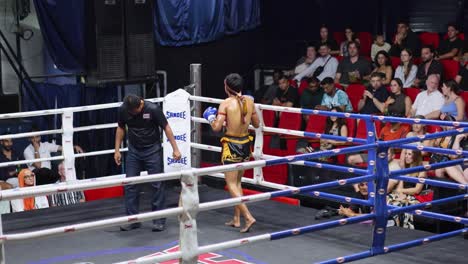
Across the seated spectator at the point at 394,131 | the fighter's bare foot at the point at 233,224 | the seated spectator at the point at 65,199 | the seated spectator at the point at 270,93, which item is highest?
the seated spectator at the point at 270,93

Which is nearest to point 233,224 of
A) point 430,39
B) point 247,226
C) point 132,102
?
point 247,226

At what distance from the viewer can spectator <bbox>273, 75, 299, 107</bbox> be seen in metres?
13.0

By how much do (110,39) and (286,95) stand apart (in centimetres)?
264

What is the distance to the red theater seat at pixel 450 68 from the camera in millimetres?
12250

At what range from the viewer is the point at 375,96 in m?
11.9

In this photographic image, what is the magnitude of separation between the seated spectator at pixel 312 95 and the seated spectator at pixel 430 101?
64.8 inches

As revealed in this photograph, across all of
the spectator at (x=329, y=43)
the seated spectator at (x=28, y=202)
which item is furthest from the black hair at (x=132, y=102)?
the spectator at (x=329, y=43)

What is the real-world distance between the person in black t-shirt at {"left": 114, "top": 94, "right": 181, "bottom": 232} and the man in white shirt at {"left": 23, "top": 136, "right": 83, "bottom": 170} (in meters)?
3.47

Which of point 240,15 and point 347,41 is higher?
point 240,15

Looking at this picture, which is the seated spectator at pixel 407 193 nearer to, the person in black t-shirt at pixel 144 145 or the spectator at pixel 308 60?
the person in black t-shirt at pixel 144 145

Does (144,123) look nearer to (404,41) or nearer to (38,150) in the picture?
(38,150)

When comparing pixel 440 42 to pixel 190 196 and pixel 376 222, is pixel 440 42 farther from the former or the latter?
pixel 190 196

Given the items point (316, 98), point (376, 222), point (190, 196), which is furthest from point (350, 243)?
point (316, 98)

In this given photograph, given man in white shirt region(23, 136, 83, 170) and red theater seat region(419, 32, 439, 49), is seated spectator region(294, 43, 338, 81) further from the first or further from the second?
man in white shirt region(23, 136, 83, 170)
